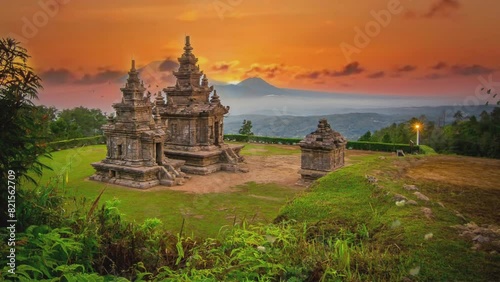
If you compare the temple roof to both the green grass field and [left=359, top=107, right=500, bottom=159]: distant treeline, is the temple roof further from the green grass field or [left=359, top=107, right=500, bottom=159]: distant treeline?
[left=359, top=107, right=500, bottom=159]: distant treeline

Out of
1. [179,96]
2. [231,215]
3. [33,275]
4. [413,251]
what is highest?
[179,96]

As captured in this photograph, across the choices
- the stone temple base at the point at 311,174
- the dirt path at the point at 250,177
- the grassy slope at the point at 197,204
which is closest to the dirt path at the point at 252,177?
the dirt path at the point at 250,177

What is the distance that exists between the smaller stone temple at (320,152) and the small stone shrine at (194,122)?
5.40 meters

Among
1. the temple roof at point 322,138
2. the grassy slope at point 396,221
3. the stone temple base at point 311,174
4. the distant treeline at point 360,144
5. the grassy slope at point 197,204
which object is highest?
the temple roof at point 322,138

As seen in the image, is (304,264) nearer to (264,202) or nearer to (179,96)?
(264,202)

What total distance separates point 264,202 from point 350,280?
13.3m

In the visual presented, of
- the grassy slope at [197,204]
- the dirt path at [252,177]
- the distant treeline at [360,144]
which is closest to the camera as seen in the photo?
the grassy slope at [197,204]

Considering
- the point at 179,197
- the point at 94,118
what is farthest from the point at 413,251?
the point at 94,118

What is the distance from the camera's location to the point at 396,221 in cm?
638

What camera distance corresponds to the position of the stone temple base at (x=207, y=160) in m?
24.5

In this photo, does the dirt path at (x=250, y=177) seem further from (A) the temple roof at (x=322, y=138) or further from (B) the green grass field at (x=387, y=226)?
(B) the green grass field at (x=387, y=226)

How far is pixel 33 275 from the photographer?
530 cm

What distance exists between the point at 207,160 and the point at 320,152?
7317 millimetres

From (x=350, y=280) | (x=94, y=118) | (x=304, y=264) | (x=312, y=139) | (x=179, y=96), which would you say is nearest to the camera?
(x=350, y=280)
